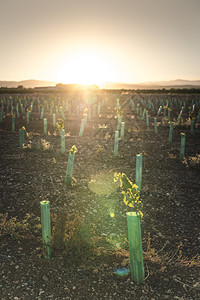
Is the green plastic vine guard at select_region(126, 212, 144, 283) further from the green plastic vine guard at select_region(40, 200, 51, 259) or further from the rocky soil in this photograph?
the green plastic vine guard at select_region(40, 200, 51, 259)

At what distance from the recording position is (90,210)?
6098mm

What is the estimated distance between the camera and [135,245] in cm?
344

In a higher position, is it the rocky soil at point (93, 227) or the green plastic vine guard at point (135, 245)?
the green plastic vine guard at point (135, 245)

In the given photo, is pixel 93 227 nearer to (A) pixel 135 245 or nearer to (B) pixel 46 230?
(B) pixel 46 230

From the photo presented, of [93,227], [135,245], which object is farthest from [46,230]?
[135,245]

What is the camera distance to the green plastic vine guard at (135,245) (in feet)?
11.1

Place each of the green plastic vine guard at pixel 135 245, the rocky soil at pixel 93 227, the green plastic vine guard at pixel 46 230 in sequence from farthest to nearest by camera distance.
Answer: the green plastic vine guard at pixel 46 230 → the rocky soil at pixel 93 227 → the green plastic vine guard at pixel 135 245

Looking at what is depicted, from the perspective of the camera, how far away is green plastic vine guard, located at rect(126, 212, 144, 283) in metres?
3.38

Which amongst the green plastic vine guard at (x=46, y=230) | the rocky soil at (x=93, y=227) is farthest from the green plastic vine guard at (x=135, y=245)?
the green plastic vine guard at (x=46, y=230)

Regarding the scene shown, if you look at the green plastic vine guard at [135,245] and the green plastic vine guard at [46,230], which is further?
the green plastic vine guard at [46,230]

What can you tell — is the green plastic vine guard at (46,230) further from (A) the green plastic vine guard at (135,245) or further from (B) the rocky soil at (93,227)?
(A) the green plastic vine guard at (135,245)

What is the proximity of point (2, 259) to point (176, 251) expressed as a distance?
3204 mm

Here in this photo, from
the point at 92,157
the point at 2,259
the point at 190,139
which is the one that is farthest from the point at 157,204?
the point at 190,139

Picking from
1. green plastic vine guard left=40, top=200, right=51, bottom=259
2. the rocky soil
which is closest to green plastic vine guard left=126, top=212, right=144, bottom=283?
the rocky soil
